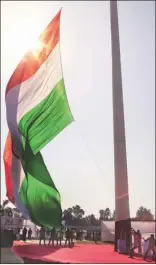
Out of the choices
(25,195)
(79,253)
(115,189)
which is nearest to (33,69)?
(25,195)

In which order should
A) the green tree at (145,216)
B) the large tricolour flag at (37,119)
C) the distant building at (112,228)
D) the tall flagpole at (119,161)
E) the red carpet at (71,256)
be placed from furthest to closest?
the green tree at (145,216)
the distant building at (112,228)
the tall flagpole at (119,161)
the large tricolour flag at (37,119)
the red carpet at (71,256)

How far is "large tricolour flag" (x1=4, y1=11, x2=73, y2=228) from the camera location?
30.2 feet

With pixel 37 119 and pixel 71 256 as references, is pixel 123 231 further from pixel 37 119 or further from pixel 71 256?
pixel 37 119

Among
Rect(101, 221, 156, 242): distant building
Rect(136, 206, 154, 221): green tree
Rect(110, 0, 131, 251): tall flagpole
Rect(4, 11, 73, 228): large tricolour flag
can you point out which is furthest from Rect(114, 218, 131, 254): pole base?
Rect(136, 206, 154, 221): green tree

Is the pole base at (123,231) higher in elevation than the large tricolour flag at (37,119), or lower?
lower

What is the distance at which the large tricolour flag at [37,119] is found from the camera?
921 cm

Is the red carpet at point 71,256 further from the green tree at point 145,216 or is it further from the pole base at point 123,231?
the green tree at point 145,216

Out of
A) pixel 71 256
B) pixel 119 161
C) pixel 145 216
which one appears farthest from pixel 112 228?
pixel 145 216

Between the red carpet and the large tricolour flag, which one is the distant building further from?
the red carpet

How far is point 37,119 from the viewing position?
9.72 m

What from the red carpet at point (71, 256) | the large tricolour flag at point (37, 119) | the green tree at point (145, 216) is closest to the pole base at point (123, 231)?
the red carpet at point (71, 256)

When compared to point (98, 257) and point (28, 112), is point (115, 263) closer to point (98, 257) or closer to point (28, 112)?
point (98, 257)

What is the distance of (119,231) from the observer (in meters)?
9.69

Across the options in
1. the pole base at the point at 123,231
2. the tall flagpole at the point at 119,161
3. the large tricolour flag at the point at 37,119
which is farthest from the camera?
the tall flagpole at the point at 119,161
